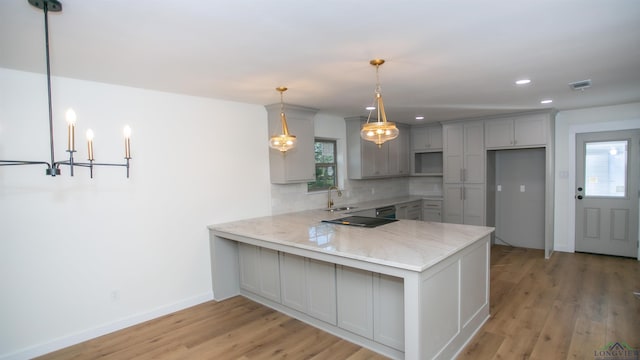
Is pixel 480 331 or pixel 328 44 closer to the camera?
pixel 328 44

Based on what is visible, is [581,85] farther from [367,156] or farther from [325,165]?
[325,165]

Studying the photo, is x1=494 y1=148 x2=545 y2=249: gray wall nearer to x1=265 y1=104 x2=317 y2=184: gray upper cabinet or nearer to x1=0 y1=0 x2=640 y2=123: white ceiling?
x1=0 y1=0 x2=640 y2=123: white ceiling

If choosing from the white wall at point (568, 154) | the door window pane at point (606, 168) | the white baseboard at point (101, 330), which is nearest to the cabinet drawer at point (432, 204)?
the white wall at point (568, 154)

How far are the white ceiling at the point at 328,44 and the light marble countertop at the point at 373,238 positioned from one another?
1418mm

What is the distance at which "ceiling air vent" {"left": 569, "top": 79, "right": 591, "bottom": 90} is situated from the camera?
3.47m

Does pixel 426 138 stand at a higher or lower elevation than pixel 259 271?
higher

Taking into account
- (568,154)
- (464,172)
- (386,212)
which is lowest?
(386,212)

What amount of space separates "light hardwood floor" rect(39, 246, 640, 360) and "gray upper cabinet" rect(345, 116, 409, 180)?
2.55 meters

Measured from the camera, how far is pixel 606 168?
17.0 ft

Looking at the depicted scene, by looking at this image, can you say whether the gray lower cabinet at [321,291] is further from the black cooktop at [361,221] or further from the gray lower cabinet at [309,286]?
the black cooktop at [361,221]

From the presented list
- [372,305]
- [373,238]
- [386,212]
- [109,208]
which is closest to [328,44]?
[373,238]

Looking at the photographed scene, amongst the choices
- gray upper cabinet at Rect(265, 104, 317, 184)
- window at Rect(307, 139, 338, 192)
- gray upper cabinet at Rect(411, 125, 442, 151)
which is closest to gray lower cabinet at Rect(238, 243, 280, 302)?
gray upper cabinet at Rect(265, 104, 317, 184)

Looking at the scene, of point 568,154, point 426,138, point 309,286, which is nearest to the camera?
point 309,286

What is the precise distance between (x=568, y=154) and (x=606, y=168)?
20.6 inches
